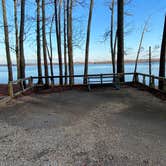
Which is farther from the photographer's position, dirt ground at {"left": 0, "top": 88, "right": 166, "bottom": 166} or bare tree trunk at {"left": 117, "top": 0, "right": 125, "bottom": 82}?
bare tree trunk at {"left": 117, "top": 0, "right": 125, "bottom": 82}

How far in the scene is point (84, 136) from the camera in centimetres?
366

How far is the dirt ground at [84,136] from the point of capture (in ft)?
9.11

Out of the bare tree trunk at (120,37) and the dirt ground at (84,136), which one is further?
the bare tree trunk at (120,37)

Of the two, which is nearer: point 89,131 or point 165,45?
point 89,131

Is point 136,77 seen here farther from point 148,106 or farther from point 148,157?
point 148,157

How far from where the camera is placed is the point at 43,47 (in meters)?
13.5

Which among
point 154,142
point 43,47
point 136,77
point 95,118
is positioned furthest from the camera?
point 43,47

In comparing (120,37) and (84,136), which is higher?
(120,37)

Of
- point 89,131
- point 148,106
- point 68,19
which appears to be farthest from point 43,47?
point 89,131

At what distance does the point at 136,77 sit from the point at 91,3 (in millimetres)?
6550

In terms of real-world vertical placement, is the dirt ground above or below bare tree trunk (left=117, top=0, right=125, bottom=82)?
below

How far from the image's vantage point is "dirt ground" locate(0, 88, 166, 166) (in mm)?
2777

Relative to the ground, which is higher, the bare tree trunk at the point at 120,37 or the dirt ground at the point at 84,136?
the bare tree trunk at the point at 120,37

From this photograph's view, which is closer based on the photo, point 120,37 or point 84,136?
point 84,136
